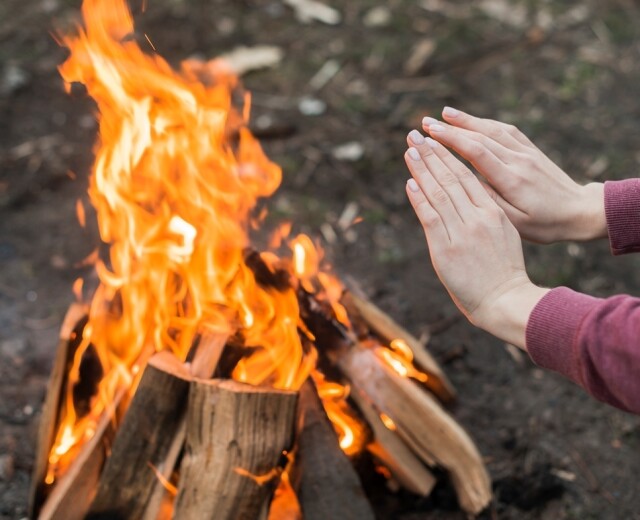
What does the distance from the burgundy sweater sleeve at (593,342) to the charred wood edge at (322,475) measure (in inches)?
34.6

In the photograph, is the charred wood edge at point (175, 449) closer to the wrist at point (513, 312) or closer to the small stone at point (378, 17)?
the wrist at point (513, 312)

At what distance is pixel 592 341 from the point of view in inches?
66.9

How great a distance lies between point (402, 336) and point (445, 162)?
0.96 meters

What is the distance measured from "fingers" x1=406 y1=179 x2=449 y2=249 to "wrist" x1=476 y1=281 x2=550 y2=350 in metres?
0.22

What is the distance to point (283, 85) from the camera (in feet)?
16.9

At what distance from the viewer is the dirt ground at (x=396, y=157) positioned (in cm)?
299

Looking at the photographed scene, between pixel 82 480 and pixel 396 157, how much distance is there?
2.84 metres

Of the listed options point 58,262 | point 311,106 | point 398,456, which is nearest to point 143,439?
point 398,456

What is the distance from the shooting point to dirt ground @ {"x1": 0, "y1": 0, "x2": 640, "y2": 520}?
9.80 feet

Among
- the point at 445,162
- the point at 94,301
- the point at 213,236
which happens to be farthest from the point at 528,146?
the point at 94,301

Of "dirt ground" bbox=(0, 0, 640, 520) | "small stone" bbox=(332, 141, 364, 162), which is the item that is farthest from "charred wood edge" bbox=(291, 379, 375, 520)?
"small stone" bbox=(332, 141, 364, 162)

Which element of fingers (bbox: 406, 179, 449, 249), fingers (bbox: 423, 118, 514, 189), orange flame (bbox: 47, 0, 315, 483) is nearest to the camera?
fingers (bbox: 406, 179, 449, 249)

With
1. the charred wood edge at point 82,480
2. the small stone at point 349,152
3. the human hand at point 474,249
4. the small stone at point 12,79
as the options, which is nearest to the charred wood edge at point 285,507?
the charred wood edge at point 82,480

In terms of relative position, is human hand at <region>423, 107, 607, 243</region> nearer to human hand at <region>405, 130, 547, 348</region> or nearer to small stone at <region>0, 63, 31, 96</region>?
human hand at <region>405, 130, 547, 348</region>
